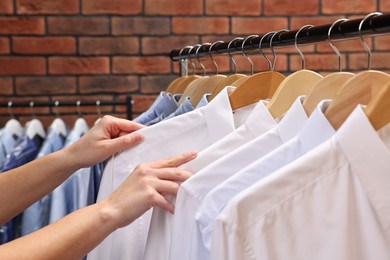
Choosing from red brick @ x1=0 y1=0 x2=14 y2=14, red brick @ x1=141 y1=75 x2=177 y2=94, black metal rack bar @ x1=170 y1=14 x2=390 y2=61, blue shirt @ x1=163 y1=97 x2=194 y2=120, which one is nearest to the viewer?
black metal rack bar @ x1=170 y1=14 x2=390 y2=61

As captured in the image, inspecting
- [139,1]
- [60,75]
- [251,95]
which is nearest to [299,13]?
[139,1]

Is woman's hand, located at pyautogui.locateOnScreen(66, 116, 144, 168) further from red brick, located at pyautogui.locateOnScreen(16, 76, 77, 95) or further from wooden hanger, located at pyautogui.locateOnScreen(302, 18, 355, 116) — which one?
red brick, located at pyautogui.locateOnScreen(16, 76, 77, 95)

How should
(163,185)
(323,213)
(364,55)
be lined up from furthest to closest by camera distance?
(364,55) → (163,185) → (323,213)

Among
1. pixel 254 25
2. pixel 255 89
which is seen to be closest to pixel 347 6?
pixel 254 25

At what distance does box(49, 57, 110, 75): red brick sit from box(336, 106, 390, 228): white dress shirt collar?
1.81 meters

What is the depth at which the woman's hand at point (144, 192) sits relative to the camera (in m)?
0.88

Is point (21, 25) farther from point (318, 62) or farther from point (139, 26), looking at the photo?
point (318, 62)

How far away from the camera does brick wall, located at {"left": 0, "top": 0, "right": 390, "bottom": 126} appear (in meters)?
2.37

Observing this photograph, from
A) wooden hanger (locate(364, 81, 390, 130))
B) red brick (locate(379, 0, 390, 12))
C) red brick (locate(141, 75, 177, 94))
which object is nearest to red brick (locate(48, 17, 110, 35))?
red brick (locate(141, 75, 177, 94))

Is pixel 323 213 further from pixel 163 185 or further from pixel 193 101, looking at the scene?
pixel 193 101

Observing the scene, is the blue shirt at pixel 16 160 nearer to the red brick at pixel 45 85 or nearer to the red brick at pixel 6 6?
the red brick at pixel 45 85

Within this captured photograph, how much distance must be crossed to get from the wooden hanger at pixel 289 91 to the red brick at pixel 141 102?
59.3 inches

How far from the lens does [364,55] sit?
2.53 metres

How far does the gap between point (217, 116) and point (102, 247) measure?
0.30 m
